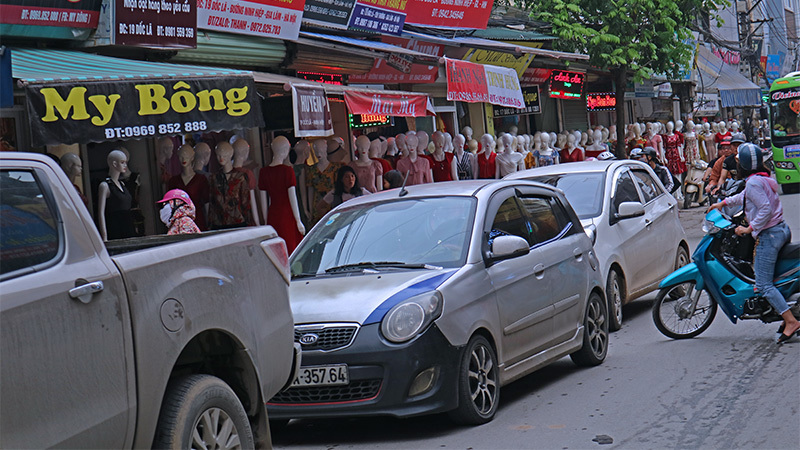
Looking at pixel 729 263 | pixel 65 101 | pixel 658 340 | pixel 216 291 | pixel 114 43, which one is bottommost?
pixel 658 340

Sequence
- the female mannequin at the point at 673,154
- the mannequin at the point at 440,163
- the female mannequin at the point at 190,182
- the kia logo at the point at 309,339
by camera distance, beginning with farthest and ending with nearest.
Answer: the female mannequin at the point at 673,154 < the mannequin at the point at 440,163 < the female mannequin at the point at 190,182 < the kia logo at the point at 309,339

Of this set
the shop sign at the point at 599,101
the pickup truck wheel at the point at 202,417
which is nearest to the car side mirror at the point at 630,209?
the pickup truck wheel at the point at 202,417

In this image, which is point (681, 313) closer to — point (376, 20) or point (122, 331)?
point (122, 331)

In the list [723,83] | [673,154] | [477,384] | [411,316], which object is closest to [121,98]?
[411,316]

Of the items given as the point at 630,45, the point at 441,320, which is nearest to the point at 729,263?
the point at 441,320

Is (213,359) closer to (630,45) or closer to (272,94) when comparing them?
(272,94)

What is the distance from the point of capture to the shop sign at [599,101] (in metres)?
28.2

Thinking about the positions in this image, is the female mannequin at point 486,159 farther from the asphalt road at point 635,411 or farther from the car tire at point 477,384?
the car tire at point 477,384

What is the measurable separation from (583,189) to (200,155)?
439 centimetres

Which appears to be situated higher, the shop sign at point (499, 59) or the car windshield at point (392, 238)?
the shop sign at point (499, 59)

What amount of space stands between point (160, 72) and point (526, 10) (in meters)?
17.6

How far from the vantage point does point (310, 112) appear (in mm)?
11586

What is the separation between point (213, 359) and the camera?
4.88 metres

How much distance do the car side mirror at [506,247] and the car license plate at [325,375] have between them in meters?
1.40
